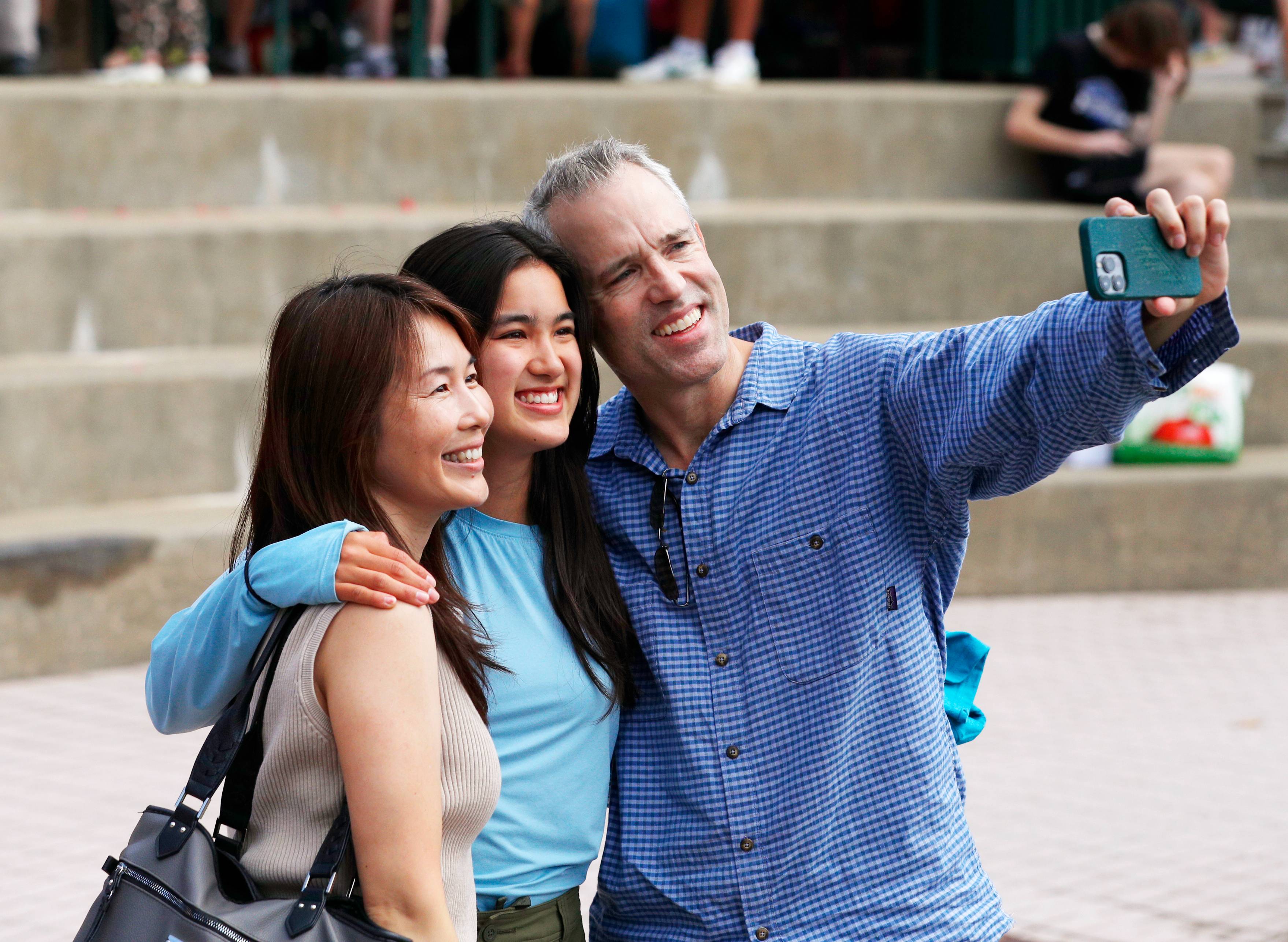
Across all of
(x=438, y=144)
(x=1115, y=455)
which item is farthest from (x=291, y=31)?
(x=1115, y=455)

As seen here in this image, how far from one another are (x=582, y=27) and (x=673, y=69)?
1107mm

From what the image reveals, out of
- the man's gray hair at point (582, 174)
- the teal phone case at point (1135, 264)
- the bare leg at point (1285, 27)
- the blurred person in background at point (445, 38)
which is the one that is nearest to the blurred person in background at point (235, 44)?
the blurred person in background at point (445, 38)

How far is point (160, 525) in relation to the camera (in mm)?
6422

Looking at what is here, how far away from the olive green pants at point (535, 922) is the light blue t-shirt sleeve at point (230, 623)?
18.7 inches

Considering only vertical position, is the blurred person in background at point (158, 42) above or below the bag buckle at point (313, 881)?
above

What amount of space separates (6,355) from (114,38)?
4076 millimetres

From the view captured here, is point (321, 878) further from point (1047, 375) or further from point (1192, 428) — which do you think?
point (1192, 428)

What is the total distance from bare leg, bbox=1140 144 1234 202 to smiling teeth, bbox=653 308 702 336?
6685mm

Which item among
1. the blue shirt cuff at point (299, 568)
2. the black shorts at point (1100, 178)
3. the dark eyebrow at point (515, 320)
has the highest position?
the dark eyebrow at point (515, 320)

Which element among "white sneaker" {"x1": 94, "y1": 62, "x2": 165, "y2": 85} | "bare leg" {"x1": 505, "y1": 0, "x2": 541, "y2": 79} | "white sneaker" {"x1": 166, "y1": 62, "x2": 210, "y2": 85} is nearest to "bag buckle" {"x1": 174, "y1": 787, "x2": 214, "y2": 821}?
"white sneaker" {"x1": 94, "y1": 62, "x2": 165, "y2": 85}

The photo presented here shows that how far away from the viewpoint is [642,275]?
2650 mm

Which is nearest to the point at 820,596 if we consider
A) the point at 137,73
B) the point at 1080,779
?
the point at 1080,779

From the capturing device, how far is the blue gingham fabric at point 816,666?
233 cm

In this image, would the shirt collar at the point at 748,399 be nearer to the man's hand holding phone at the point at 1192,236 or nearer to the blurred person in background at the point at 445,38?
the man's hand holding phone at the point at 1192,236
